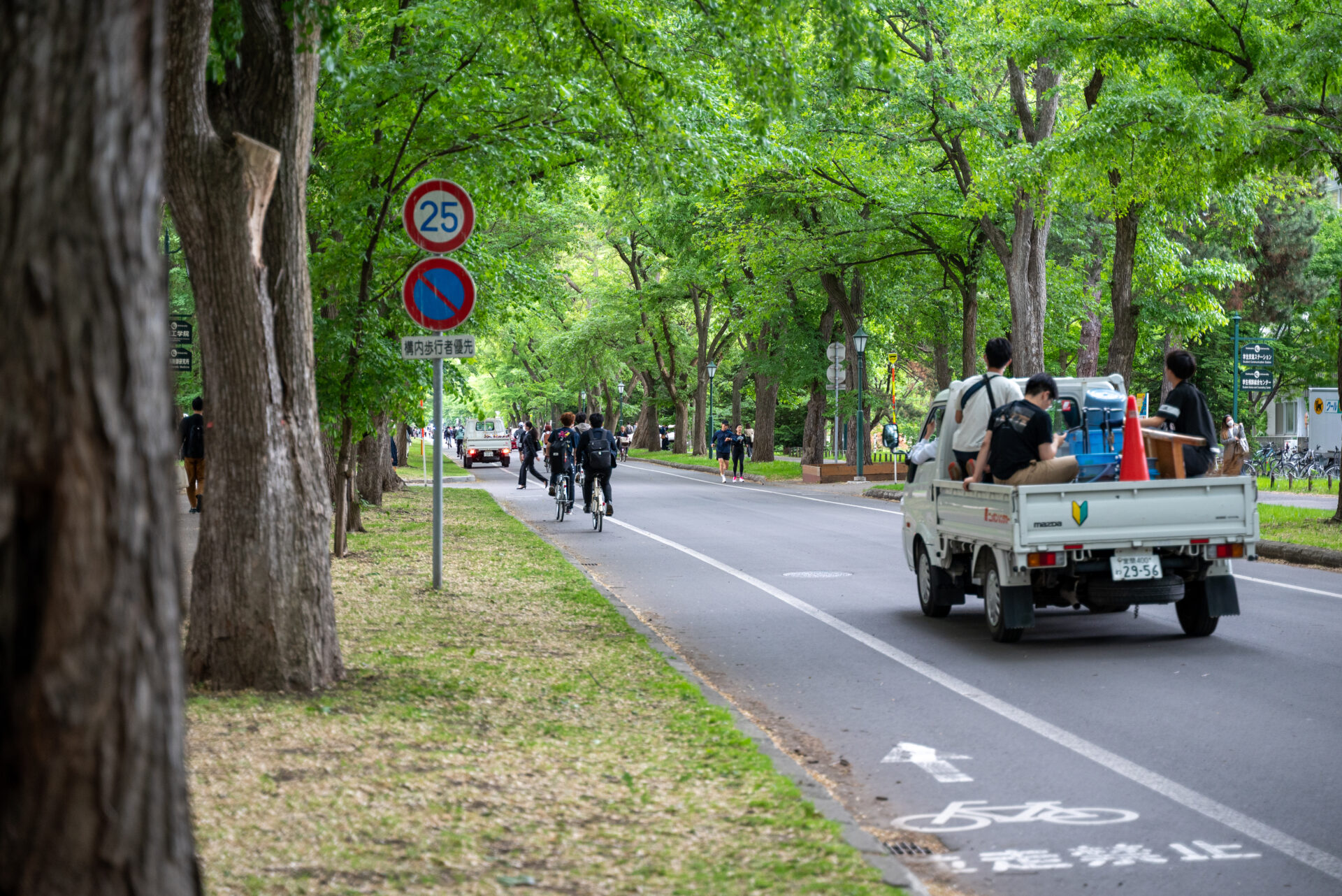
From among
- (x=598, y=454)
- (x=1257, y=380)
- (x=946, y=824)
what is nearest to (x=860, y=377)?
(x=1257, y=380)

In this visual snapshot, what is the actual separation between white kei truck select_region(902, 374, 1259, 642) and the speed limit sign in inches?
176

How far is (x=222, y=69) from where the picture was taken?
7453 millimetres

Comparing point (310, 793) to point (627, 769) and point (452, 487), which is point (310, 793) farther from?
point (452, 487)

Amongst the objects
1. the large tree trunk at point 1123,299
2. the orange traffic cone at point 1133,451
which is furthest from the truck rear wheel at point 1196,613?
the large tree trunk at point 1123,299

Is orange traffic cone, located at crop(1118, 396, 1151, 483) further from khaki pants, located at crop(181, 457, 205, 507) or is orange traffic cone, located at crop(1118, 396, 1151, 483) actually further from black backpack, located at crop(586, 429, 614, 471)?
khaki pants, located at crop(181, 457, 205, 507)

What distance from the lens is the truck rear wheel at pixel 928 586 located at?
11.2m

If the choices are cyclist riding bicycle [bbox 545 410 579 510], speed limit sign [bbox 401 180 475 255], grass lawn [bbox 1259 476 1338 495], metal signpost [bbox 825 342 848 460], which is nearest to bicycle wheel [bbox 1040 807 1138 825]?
speed limit sign [bbox 401 180 475 255]

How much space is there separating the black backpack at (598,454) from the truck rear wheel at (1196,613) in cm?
1202

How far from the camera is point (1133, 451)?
9.95 metres

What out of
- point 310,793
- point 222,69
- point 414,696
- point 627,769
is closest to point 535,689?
point 414,696

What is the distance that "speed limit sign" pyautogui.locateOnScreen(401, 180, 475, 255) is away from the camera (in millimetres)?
11133

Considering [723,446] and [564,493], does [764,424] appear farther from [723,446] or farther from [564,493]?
[564,493]

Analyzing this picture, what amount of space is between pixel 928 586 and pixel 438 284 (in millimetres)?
4826

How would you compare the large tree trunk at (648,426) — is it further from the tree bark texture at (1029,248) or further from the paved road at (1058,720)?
the paved road at (1058,720)
